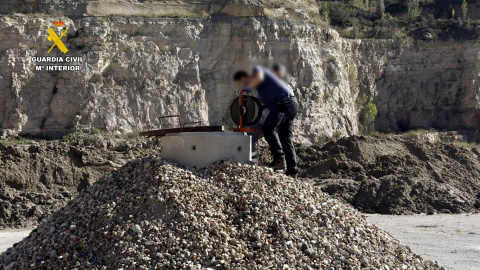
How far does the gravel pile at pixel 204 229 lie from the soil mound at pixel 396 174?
10362 mm

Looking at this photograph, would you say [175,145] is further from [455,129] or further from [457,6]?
[457,6]

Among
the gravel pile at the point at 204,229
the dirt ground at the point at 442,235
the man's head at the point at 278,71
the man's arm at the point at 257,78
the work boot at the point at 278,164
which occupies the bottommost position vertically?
the dirt ground at the point at 442,235

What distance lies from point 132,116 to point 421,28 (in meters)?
21.3

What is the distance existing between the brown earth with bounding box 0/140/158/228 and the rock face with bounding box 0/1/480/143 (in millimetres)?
4890

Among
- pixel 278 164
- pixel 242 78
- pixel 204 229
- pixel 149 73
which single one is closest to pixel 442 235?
pixel 278 164

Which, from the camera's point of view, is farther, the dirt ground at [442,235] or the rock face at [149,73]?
the rock face at [149,73]

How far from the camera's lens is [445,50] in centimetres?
3938

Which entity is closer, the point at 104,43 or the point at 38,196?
the point at 38,196

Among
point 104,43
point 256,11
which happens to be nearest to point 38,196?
point 104,43

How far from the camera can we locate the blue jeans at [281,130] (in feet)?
30.6

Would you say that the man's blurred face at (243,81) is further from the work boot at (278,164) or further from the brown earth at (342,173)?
the brown earth at (342,173)

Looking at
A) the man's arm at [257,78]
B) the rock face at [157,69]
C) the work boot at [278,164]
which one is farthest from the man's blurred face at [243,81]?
the rock face at [157,69]

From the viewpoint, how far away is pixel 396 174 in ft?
73.7

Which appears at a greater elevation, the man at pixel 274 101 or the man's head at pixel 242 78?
the man's head at pixel 242 78
